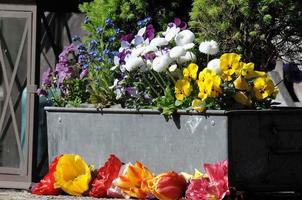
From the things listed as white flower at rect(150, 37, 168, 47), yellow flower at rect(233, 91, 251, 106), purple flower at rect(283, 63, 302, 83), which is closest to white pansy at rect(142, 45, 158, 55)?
white flower at rect(150, 37, 168, 47)

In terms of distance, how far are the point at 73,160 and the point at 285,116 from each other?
4.55ft

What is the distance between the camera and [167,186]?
4859 mm

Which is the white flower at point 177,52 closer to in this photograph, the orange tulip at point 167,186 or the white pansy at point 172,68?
the white pansy at point 172,68

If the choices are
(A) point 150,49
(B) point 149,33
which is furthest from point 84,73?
(A) point 150,49

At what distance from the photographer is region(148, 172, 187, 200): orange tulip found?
15.9 feet

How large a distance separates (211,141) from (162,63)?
22.7 inches

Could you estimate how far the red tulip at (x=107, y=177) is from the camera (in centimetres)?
522

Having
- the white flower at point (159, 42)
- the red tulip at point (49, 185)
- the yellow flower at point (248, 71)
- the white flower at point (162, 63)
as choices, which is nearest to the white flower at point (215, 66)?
the yellow flower at point (248, 71)

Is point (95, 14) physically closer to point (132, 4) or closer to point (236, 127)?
point (132, 4)

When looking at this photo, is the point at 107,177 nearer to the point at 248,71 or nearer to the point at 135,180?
the point at 135,180

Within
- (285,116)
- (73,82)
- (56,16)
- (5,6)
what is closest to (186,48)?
(285,116)

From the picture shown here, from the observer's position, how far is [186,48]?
5.09 metres

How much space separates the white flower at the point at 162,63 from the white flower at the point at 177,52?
0.03 metres

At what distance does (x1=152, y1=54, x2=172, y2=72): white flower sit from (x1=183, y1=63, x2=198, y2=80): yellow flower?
120mm
